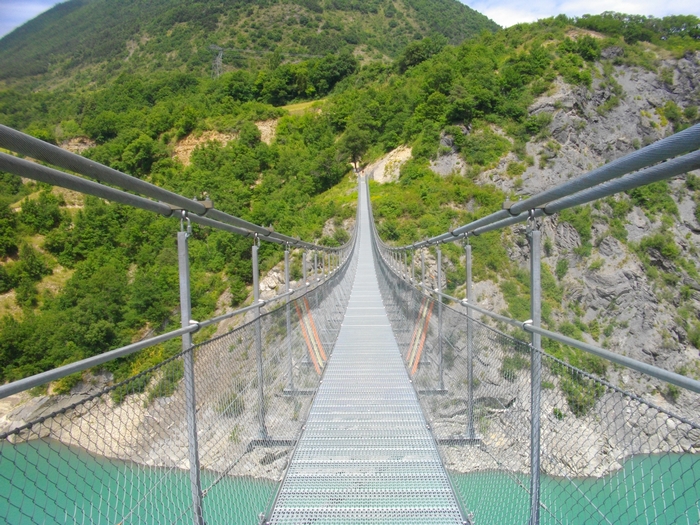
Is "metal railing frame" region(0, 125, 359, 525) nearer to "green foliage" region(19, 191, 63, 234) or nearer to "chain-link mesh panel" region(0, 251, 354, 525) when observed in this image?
"chain-link mesh panel" region(0, 251, 354, 525)

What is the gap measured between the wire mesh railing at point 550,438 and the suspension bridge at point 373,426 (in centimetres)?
1

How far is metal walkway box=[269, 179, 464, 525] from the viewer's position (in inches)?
91.9

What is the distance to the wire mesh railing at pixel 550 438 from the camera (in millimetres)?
1175

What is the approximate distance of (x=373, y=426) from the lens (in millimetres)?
3369

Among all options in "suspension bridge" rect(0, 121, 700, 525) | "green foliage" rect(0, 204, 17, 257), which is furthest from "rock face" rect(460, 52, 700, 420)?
"green foliage" rect(0, 204, 17, 257)

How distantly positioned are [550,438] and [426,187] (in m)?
Result: 24.1

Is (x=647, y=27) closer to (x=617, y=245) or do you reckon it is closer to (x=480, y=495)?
(x=617, y=245)

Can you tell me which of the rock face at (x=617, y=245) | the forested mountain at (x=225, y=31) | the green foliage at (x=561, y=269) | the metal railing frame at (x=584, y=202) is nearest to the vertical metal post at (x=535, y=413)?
the metal railing frame at (x=584, y=202)

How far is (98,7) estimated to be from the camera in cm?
9925

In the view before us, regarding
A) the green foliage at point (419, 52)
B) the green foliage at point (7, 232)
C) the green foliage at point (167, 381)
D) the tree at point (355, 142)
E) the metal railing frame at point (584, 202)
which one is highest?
the green foliage at point (419, 52)

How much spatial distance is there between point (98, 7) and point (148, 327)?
326 ft

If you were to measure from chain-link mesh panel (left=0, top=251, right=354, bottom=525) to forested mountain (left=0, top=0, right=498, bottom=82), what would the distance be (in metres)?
71.3

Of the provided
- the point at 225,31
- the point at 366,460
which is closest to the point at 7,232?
the point at 366,460

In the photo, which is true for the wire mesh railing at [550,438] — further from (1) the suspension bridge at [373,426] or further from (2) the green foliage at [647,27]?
(2) the green foliage at [647,27]
